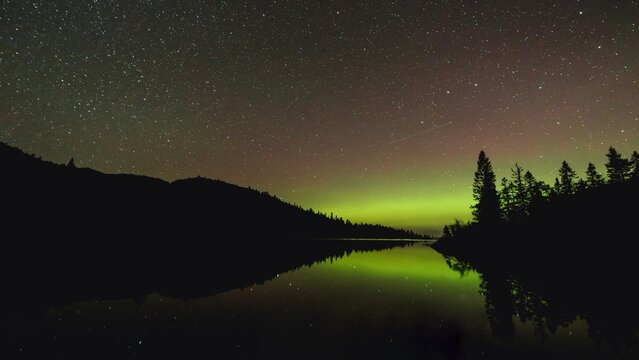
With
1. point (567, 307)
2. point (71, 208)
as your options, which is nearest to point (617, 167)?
point (567, 307)

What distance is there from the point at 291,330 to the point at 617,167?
7331cm

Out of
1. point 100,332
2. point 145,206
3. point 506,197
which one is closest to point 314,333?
point 100,332

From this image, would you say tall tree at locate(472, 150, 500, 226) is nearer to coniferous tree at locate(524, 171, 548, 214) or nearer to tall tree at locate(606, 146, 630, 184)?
coniferous tree at locate(524, 171, 548, 214)

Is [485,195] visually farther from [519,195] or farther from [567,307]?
[567,307]

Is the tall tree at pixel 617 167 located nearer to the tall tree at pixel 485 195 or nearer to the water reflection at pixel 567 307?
the tall tree at pixel 485 195

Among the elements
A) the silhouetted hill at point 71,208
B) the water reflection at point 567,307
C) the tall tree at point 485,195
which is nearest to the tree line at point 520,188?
the tall tree at point 485,195

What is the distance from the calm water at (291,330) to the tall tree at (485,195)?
4415 centimetres

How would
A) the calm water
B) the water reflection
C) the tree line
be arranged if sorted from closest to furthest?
the calm water → the water reflection → the tree line

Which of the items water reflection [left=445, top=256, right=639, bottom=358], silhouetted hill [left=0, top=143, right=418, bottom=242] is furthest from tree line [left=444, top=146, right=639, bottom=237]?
silhouetted hill [left=0, top=143, right=418, bottom=242]

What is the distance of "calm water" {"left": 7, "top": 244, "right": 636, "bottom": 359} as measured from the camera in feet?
34.1

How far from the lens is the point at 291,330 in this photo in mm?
13180

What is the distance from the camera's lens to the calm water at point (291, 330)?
10406 mm

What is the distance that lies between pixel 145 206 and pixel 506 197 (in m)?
114

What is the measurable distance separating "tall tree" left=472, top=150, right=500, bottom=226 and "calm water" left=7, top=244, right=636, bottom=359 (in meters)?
44.1
